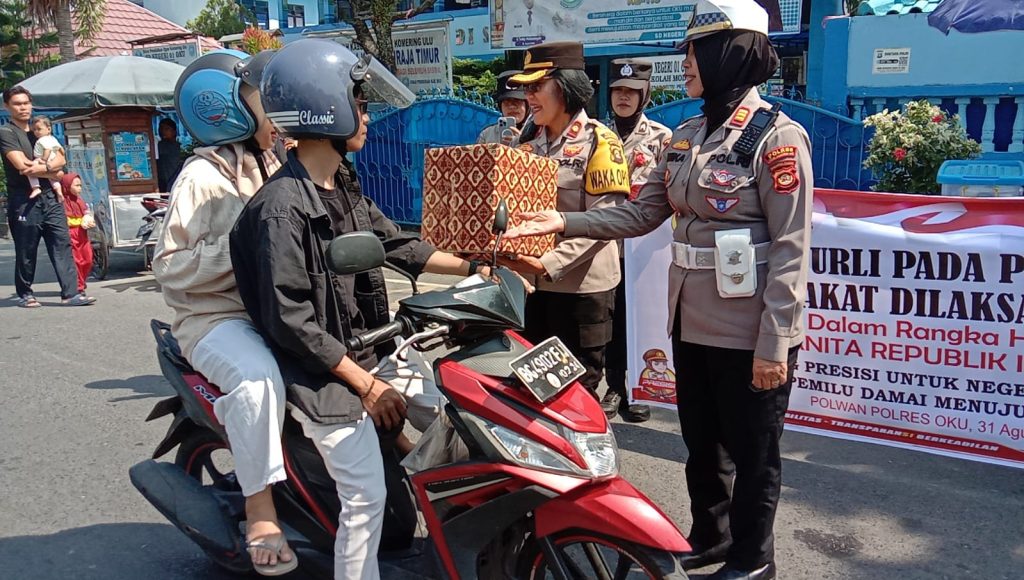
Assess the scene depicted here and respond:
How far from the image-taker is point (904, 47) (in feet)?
27.2

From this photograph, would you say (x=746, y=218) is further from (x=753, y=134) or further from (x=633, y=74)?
(x=633, y=74)

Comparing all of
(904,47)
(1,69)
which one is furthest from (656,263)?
(1,69)

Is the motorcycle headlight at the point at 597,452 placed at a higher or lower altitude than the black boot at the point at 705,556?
higher

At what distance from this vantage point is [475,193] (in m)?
2.95

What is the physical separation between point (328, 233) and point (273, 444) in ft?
2.23

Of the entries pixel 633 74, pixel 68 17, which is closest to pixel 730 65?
pixel 633 74

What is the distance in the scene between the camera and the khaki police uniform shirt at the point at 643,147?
198 inches

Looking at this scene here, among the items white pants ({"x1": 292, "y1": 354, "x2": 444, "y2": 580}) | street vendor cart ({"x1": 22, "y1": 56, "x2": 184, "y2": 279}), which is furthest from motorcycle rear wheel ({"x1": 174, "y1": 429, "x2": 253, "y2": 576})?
street vendor cart ({"x1": 22, "y1": 56, "x2": 184, "y2": 279})

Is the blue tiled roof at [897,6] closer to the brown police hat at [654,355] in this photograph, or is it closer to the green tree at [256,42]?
the brown police hat at [654,355]

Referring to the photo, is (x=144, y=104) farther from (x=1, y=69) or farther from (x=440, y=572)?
(x=1, y=69)

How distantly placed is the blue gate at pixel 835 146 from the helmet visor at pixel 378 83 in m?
5.02

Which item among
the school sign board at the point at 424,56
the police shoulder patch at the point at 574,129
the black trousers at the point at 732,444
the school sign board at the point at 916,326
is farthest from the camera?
the school sign board at the point at 424,56

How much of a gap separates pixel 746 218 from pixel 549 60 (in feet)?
4.49

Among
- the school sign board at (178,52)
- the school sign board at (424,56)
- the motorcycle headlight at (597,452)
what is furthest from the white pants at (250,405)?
the school sign board at (178,52)
